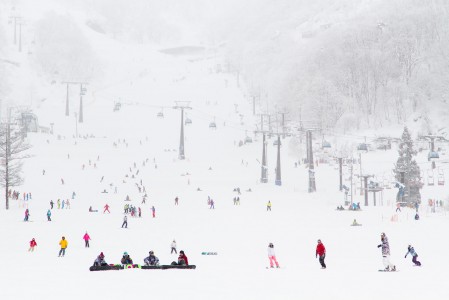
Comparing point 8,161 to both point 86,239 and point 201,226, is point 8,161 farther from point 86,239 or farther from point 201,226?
point 86,239

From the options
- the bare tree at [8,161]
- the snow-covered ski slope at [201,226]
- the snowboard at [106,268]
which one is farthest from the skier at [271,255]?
the bare tree at [8,161]

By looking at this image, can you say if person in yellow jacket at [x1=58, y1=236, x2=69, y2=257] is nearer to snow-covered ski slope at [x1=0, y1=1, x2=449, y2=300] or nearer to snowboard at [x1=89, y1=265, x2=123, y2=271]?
snow-covered ski slope at [x1=0, y1=1, x2=449, y2=300]

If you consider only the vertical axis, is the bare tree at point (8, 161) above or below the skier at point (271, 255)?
above

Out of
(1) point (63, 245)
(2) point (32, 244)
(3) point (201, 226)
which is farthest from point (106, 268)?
(3) point (201, 226)

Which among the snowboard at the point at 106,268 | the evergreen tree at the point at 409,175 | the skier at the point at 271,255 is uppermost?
the evergreen tree at the point at 409,175

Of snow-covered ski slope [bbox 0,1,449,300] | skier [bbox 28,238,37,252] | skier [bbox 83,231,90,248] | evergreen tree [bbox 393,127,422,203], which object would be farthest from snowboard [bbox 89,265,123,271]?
evergreen tree [bbox 393,127,422,203]

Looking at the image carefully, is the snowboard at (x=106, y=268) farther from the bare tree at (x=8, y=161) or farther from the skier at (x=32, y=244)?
the bare tree at (x=8, y=161)

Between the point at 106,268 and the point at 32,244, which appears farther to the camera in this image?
the point at 32,244

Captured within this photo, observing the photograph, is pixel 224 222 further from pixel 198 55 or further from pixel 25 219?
pixel 198 55

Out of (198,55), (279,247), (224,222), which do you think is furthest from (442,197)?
(198,55)
